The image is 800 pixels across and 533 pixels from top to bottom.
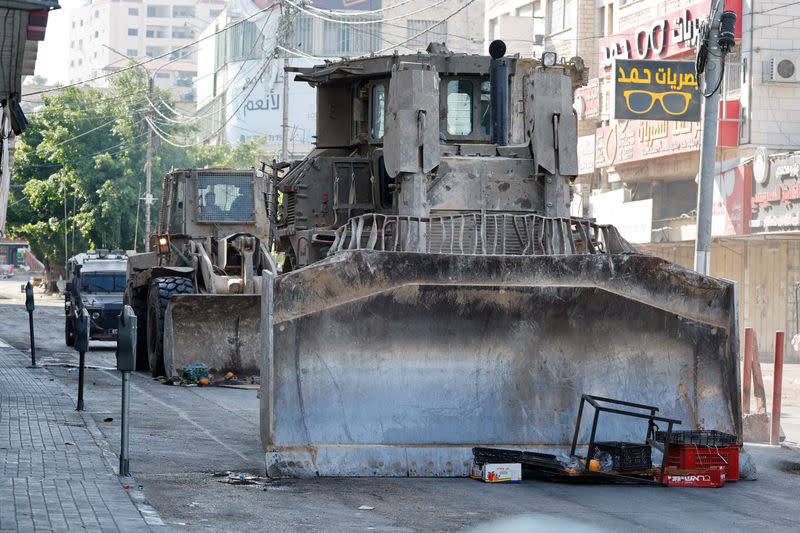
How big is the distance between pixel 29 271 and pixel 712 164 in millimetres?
85864

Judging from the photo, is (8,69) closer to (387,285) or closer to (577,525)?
(387,285)

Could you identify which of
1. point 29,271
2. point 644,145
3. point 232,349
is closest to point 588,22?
point 644,145

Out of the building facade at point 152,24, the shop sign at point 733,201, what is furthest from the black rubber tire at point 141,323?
the building facade at point 152,24

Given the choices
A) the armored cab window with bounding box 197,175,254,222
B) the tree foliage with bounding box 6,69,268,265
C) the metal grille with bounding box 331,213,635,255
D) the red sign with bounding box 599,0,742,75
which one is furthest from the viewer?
the tree foliage with bounding box 6,69,268,265

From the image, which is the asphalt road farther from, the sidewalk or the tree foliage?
the tree foliage

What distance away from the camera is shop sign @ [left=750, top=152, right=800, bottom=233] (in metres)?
27.7

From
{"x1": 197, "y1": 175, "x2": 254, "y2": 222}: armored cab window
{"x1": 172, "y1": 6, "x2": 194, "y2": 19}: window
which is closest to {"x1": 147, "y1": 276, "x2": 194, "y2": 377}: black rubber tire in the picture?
{"x1": 197, "y1": 175, "x2": 254, "y2": 222}: armored cab window

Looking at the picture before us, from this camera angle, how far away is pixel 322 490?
9180mm

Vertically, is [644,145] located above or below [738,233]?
above

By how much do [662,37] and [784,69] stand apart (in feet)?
13.3

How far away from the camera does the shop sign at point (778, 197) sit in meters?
27.7

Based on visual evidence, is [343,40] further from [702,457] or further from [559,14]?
[702,457]

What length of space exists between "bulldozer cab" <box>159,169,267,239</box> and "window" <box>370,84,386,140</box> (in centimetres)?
788

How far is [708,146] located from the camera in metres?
16.9
